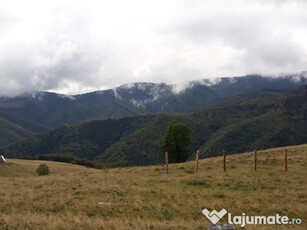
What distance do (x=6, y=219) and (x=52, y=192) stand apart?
29.4 ft

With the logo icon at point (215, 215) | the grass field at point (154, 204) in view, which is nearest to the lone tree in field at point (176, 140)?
the grass field at point (154, 204)

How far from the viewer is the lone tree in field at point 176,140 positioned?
247 feet

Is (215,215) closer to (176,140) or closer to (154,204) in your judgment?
(154,204)

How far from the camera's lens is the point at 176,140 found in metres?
75.8

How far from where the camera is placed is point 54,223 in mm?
12898

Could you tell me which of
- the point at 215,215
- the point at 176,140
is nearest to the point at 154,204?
the point at 215,215

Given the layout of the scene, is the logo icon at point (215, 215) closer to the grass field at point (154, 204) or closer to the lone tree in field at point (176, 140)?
the grass field at point (154, 204)

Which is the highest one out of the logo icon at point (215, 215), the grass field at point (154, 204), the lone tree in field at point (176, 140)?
the lone tree in field at point (176, 140)

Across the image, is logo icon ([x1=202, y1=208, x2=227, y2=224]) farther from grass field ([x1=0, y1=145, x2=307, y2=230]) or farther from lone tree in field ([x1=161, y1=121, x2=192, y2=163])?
lone tree in field ([x1=161, y1=121, x2=192, y2=163])

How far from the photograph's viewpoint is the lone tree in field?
75.2m

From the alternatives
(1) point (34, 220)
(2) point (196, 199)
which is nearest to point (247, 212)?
(2) point (196, 199)

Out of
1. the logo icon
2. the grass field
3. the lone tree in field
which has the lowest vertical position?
the grass field

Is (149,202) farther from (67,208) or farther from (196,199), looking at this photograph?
(67,208)

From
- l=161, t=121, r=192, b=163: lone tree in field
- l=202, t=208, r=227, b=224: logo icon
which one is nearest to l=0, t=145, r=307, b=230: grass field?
l=202, t=208, r=227, b=224: logo icon
